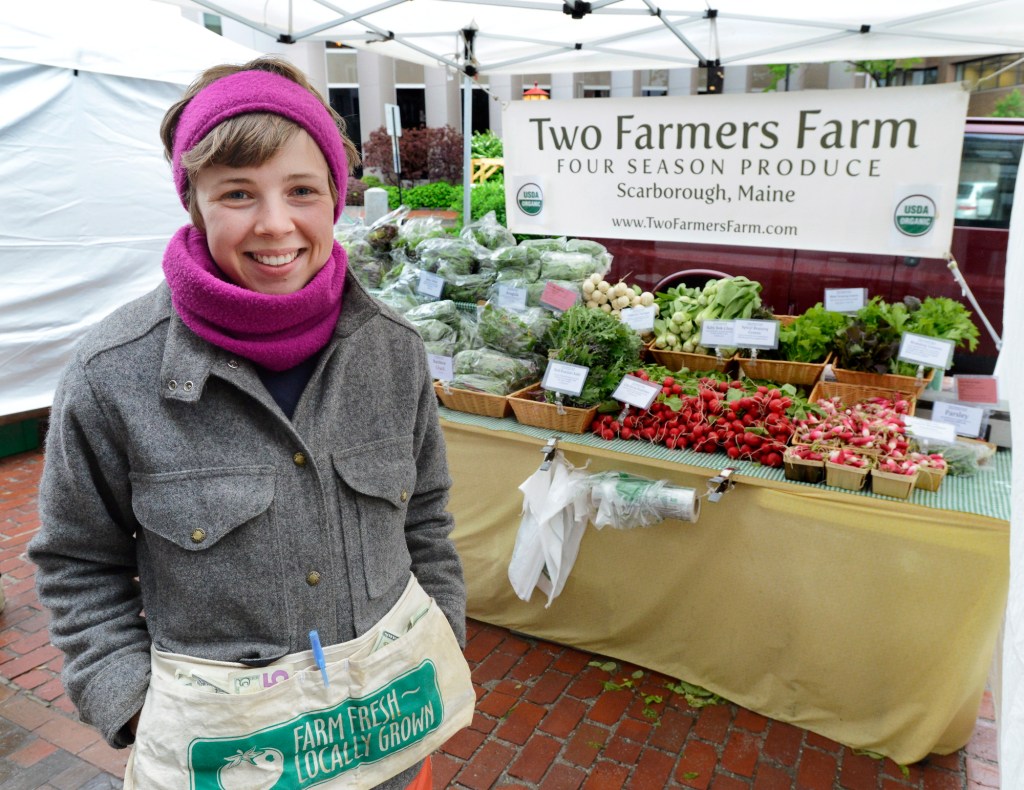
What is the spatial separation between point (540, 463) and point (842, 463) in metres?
1.15

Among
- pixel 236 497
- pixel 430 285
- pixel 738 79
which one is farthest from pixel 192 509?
pixel 738 79

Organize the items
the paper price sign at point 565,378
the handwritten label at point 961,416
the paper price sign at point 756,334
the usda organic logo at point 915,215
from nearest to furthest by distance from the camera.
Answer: the handwritten label at point 961,416
the paper price sign at point 565,378
the usda organic logo at point 915,215
the paper price sign at point 756,334

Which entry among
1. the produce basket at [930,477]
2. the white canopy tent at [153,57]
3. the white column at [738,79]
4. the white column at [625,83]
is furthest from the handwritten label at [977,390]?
the white column at [738,79]

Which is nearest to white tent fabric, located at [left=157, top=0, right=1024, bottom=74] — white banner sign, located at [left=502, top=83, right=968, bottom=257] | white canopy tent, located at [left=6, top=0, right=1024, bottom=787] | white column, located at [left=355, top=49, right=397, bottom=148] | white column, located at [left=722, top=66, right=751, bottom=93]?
white canopy tent, located at [left=6, top=0, right=1024, bottom=787]

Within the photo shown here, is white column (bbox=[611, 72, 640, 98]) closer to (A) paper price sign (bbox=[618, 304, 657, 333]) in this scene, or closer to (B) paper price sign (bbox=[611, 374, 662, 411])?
(A) paper price sign (bbox=[618, 304, 657, 333])

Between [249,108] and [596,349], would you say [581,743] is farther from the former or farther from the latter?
[249,108]

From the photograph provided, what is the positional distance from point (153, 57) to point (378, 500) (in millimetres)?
4743

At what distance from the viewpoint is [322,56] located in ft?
64.8

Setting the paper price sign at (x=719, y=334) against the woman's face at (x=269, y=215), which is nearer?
the woman's face at (x=269, y=215)

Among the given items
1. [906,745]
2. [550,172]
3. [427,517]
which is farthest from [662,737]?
[550,172]

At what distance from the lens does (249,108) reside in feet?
3.50

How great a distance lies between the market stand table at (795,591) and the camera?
7.82 ft

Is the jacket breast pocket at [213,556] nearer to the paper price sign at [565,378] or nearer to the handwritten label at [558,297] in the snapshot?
the paper price sign at [565,378]

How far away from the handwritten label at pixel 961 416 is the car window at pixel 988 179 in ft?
10.8
